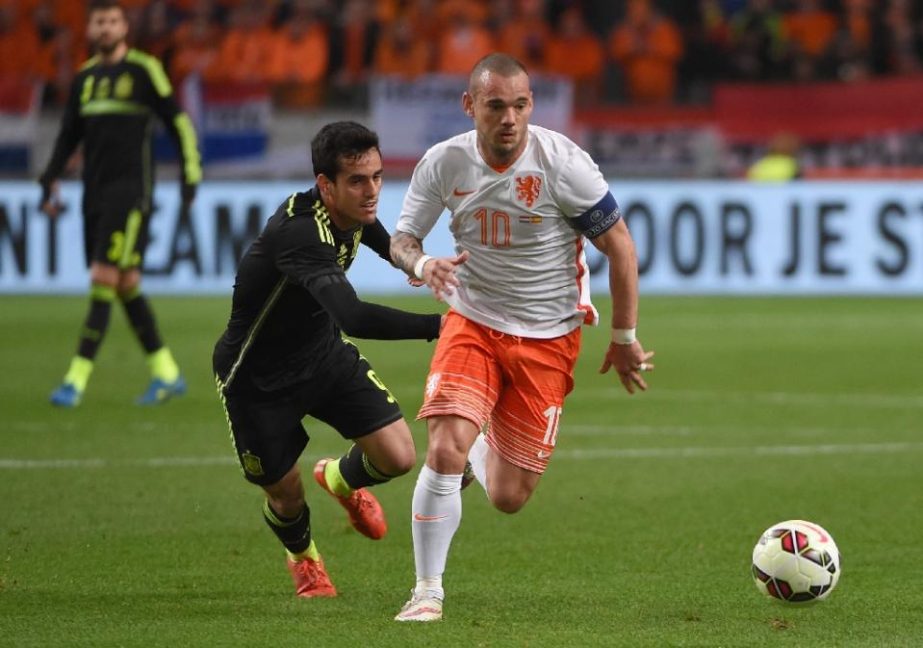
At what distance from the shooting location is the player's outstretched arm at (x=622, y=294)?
19.7ft

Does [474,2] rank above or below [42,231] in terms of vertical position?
above

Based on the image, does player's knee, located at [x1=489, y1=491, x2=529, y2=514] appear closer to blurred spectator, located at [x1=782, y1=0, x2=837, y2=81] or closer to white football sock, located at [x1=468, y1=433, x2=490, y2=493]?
white football sock, located at [x1=468, y1=433, x2=490, y2=493]

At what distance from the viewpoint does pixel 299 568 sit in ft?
20.3

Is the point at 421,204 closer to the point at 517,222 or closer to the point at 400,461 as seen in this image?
the point at 517,222

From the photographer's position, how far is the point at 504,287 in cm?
633

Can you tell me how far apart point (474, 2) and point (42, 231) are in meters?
7.06

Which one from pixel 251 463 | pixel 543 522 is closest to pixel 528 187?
pixel 251 463

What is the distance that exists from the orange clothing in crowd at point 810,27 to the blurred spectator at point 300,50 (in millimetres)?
5883

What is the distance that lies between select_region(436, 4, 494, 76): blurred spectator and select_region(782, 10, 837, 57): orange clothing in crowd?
383 centimetres

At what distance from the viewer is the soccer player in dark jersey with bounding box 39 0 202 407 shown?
1116 cm

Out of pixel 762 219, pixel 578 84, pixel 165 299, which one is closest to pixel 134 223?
pixel 165 299

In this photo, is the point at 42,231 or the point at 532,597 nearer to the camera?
the point at 532,597

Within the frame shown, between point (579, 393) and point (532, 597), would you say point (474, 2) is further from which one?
point (532, 597)

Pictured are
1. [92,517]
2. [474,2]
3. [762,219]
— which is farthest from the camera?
[474,2]
